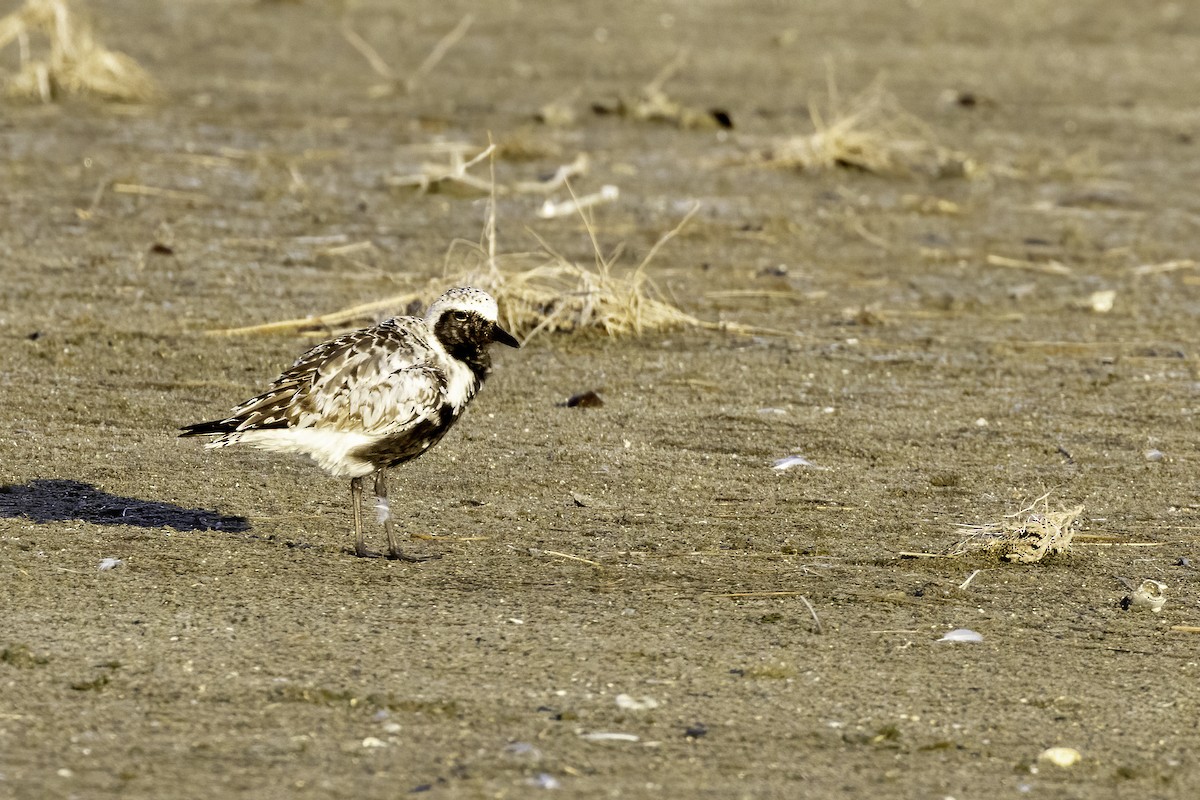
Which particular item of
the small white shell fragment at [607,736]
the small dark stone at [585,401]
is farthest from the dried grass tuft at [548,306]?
the small white shell fragment at [607,736]

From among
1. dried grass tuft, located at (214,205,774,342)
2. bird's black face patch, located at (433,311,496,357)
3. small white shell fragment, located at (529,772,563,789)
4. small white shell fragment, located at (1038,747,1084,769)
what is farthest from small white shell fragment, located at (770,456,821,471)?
small white shell fragment, located at (529,772,563,789)

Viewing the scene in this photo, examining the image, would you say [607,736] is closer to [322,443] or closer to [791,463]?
[322,443]

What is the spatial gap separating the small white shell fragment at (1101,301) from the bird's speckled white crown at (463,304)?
5.25 metres

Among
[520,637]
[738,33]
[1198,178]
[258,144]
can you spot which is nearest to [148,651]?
[520,637]

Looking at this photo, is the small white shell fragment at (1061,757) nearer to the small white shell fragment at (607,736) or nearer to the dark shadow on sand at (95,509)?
the small white shell fragment at (607,736)

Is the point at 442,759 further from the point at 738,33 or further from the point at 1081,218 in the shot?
the point at 738,33

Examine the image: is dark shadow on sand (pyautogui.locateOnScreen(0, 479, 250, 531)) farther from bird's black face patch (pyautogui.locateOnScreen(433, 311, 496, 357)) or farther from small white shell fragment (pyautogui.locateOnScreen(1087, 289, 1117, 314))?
small white shell fragment (pyautogui.locateOnScreen(1087, 289, 1117, 314))

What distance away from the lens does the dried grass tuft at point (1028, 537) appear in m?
6.14

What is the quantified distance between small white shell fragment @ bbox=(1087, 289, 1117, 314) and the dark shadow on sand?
6041mm

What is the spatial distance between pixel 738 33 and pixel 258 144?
26.1ft

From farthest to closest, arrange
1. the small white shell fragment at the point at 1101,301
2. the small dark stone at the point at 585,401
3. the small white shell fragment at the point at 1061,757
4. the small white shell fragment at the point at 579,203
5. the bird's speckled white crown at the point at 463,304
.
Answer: the small white shell fragment at the point at 579,203 → the small white shell fragment at the point at 1101,301 → the small dark stone at the point at 585,401 → the bird's speckled white crown at the point at 463,304 → the small white shell fragment at the point at 1061,757

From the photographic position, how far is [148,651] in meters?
5.03

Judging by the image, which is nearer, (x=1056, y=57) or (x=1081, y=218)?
(x=1081, y=218)

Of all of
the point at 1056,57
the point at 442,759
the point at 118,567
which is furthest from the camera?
the point at 1056,57
